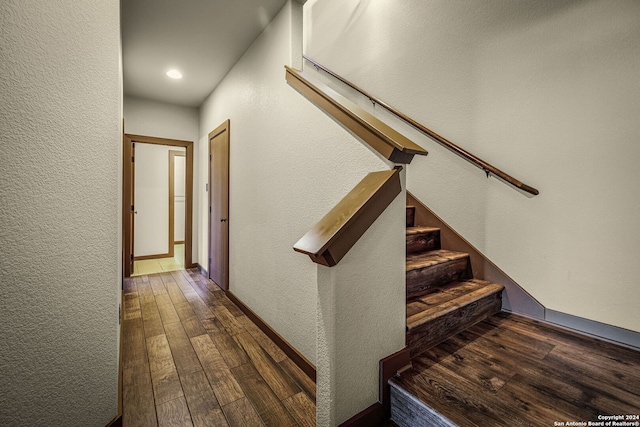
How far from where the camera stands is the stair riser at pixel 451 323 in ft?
4.69

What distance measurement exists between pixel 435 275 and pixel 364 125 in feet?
4.16

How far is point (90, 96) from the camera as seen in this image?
1175mm

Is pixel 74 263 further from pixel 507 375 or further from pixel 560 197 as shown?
pixel 560 197

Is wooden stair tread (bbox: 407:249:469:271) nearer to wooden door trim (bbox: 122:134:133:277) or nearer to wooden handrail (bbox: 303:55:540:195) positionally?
wooden handrail (bbox: 303:55:540:195)

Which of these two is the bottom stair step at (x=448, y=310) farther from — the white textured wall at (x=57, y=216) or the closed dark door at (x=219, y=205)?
the closed dark door at (x=219, y=205)

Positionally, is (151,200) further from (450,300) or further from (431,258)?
(450,300)

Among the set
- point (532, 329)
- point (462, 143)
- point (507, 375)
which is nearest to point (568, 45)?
point (462, 143)

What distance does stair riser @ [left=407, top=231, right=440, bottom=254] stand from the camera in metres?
2.19

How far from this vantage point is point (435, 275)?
1.96 metres

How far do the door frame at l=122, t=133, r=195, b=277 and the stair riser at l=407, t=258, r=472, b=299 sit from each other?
344 centimetres

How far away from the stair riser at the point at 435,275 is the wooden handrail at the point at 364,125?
3.00 feet

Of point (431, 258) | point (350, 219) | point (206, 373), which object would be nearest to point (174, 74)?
point (206, 373)

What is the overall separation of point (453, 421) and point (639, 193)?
158 centimetres

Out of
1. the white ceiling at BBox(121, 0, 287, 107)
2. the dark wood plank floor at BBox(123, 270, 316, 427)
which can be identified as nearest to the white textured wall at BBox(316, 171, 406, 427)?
the dark wood plank floor at BBox(123, 270, 316, 427)
